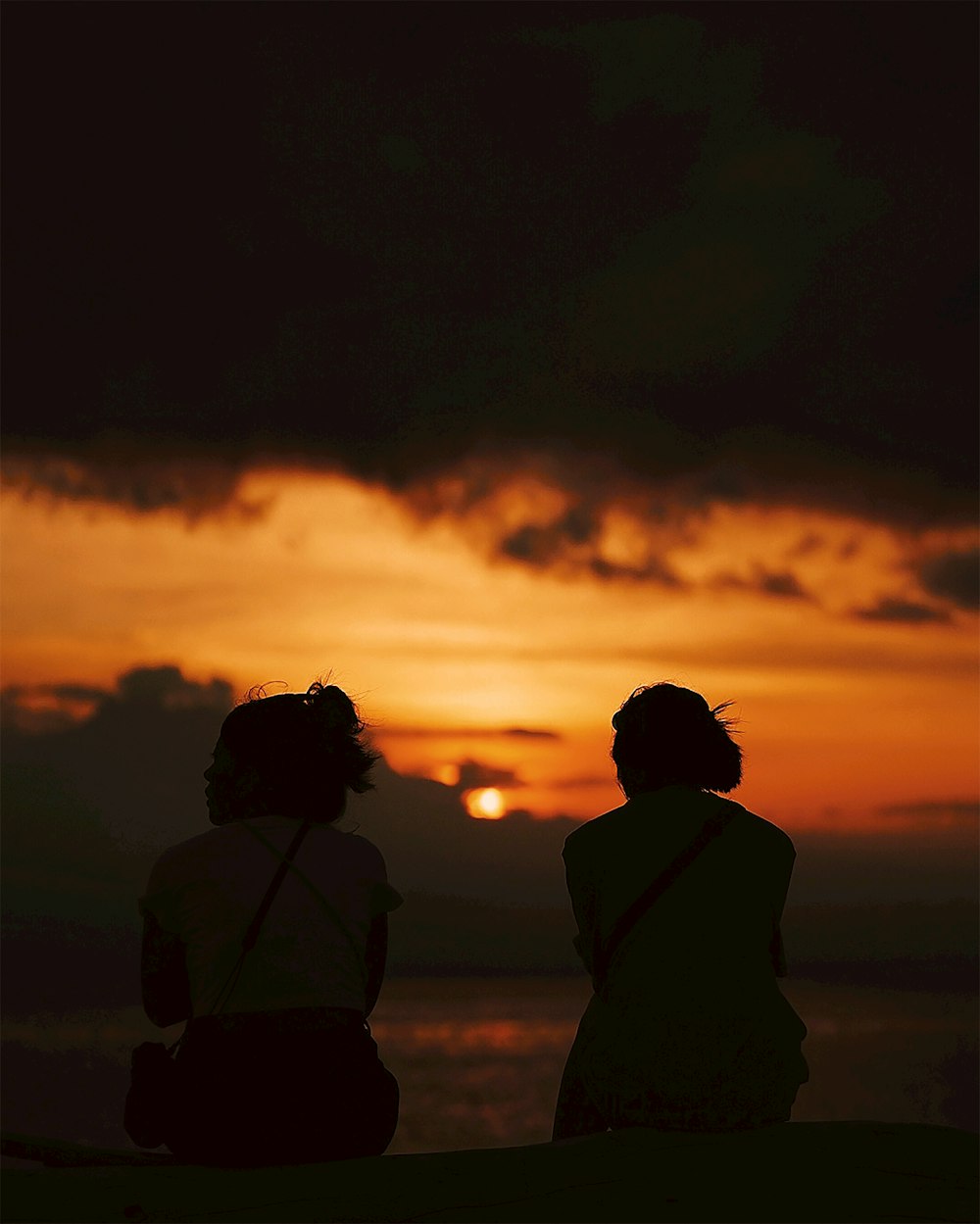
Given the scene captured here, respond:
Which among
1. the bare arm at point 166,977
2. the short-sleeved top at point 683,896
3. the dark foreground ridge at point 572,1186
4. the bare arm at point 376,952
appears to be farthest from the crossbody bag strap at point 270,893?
the short-sleeved top at point 683,896

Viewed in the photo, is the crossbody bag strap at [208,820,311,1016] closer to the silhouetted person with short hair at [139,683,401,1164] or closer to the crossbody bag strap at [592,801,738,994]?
the silhouetted person with short hair at [139,683,401,1164]

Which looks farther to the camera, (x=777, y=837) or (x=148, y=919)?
(x=777, y=837)

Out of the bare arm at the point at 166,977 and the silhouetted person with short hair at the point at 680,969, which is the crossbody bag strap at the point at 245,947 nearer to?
the bare arm at the point at 166,977

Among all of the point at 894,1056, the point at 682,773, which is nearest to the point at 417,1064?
the point at 894,1056

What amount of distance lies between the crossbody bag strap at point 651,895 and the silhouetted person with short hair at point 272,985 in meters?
0.72

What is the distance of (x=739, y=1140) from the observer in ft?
11.2

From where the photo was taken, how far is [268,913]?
377 centimetres

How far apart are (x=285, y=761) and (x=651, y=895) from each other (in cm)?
127

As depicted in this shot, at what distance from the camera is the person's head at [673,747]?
14.6 ft

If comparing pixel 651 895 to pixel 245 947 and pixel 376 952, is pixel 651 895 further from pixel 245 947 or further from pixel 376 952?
pixel 245 947

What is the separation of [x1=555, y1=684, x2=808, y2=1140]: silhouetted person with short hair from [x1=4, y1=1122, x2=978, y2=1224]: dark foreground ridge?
17.3 inches

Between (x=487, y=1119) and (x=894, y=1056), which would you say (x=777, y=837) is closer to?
(x=487, y=1119)

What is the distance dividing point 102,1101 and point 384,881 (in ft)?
427

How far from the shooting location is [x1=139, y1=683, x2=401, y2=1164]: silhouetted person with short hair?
3670 millimetres
